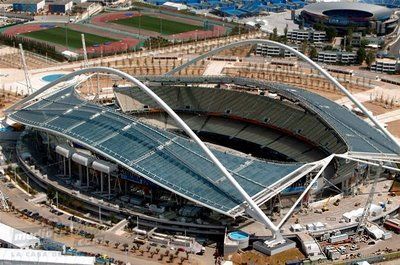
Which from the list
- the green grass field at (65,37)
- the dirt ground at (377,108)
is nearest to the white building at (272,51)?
the dirt ground at (377,108)

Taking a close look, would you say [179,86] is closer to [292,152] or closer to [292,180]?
[292,152]

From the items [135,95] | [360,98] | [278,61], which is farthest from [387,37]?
[135,95]

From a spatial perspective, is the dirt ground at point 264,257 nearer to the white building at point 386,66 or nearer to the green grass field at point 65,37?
the white building at point 386,66

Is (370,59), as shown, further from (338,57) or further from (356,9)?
(356,9)

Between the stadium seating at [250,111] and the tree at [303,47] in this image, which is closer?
the stadium seating at [250,111]

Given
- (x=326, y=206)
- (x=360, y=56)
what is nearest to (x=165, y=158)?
(x=326, y=206)

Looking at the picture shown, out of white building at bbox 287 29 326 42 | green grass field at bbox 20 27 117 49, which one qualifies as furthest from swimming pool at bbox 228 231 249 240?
white building at bbox 287 29 326 42
